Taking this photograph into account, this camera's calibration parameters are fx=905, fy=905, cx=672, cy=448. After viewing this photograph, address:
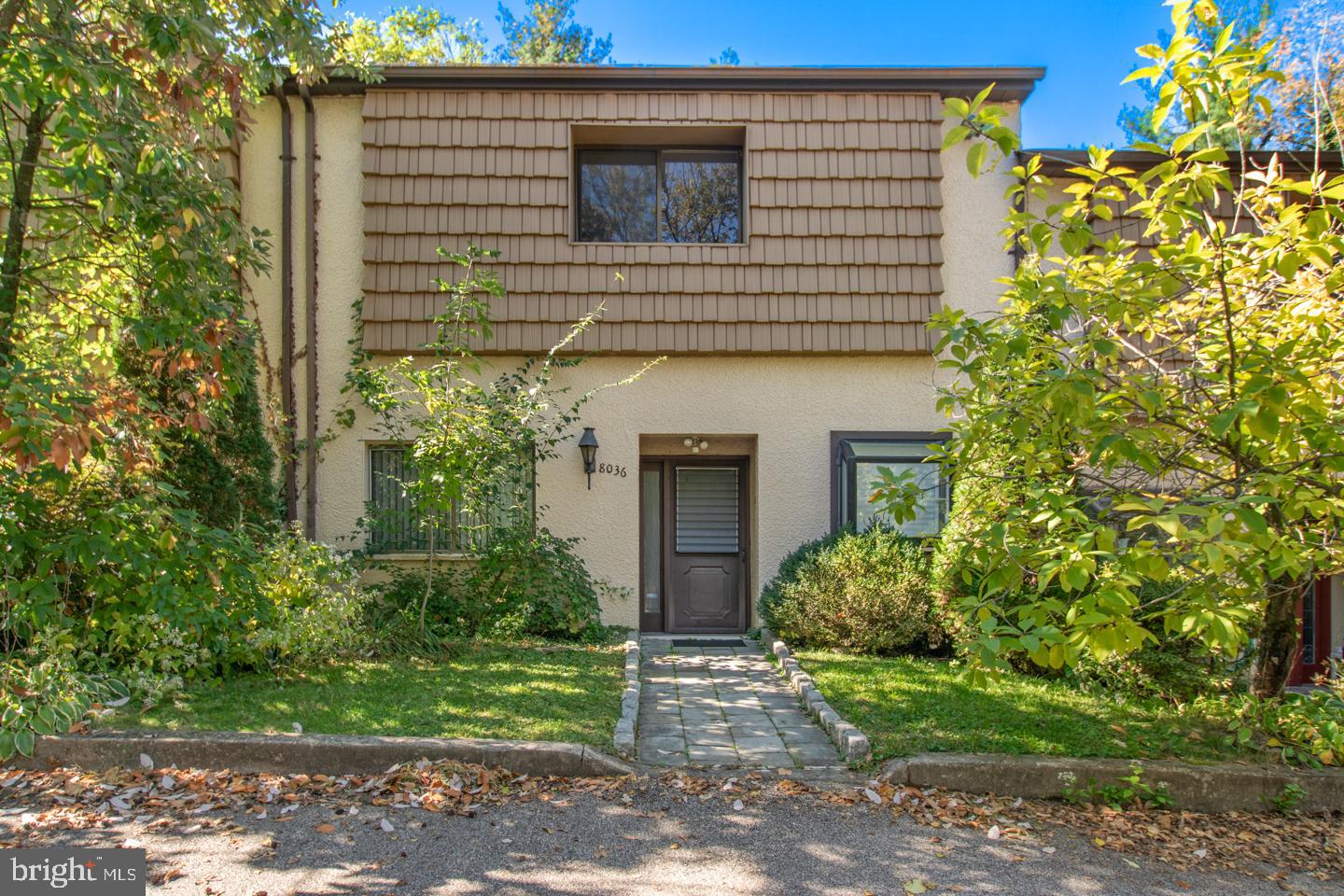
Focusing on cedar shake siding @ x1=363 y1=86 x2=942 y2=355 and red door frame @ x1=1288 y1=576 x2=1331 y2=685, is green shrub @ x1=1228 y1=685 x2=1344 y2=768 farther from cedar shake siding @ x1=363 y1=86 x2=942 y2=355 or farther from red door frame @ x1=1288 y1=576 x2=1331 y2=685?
cedar shake siding @ x1=363 y1=86 x2=942 y2=355

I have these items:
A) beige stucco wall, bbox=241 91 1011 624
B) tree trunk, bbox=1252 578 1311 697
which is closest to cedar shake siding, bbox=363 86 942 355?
beige stucco wall, bbox=241 91 1011 624

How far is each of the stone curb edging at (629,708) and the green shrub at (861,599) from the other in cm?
157

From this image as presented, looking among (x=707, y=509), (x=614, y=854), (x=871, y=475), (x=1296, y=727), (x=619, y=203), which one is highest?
(x=619, y=203)

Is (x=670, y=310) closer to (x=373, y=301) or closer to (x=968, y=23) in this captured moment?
(x=373, y=301)

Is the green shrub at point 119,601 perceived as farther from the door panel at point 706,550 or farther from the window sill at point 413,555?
the door panel at point 706,550

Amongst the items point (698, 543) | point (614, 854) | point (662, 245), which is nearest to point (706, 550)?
point (698, 543)

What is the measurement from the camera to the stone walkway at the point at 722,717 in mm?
5773

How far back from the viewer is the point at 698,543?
412 inches

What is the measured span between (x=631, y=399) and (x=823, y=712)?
14.9ft

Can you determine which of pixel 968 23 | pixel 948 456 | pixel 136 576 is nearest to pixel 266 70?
pixel 136 576

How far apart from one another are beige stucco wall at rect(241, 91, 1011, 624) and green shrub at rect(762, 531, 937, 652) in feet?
3.40

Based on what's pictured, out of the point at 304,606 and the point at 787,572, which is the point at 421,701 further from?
the point at 787,572

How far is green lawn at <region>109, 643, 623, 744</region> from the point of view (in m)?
5.72

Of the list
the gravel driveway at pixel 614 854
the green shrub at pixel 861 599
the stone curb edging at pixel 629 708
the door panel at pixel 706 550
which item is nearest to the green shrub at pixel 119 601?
the gravel driveway at pixel 614 854
